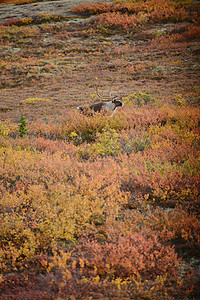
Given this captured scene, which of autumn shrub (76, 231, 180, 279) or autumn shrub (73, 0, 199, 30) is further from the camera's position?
autumn shrub (73, 0, 199, 30)

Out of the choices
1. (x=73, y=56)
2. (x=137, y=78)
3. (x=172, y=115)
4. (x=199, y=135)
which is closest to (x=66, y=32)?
(x=73, y=56)

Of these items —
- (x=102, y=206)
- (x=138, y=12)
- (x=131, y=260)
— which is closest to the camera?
(x=131, y=260)

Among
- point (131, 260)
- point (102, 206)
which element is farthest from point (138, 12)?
point (131, 260)

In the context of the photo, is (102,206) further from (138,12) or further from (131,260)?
(138,12)

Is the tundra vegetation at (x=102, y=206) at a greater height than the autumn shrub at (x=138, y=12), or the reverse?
the autumn shrub at (x=138, y=12)

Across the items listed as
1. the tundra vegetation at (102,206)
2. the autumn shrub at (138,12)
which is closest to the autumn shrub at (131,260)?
the tundra vegetation at (102,206)

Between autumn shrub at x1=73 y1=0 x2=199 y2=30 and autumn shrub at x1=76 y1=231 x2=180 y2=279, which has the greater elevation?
autumn shrub at x1=73 y1=0 x2=199 y2=30

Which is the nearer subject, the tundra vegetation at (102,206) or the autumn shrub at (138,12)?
the tundra vegetation at (102,206)

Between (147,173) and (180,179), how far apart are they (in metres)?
0.70

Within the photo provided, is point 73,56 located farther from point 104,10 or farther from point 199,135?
point 199,135

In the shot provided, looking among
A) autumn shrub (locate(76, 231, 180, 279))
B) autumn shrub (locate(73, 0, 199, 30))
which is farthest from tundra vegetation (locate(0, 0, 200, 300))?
autumn shrub (locate(73, 0, 199, 30))

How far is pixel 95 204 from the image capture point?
3.45m

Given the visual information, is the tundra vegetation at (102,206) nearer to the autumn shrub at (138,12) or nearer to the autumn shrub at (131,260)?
the autumn shrub at (131,260)

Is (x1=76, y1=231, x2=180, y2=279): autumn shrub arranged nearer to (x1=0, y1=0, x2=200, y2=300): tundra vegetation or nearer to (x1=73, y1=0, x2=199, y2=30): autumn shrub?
(x1=0, y1=0, x2=200, y2=300): tundra vegetation
